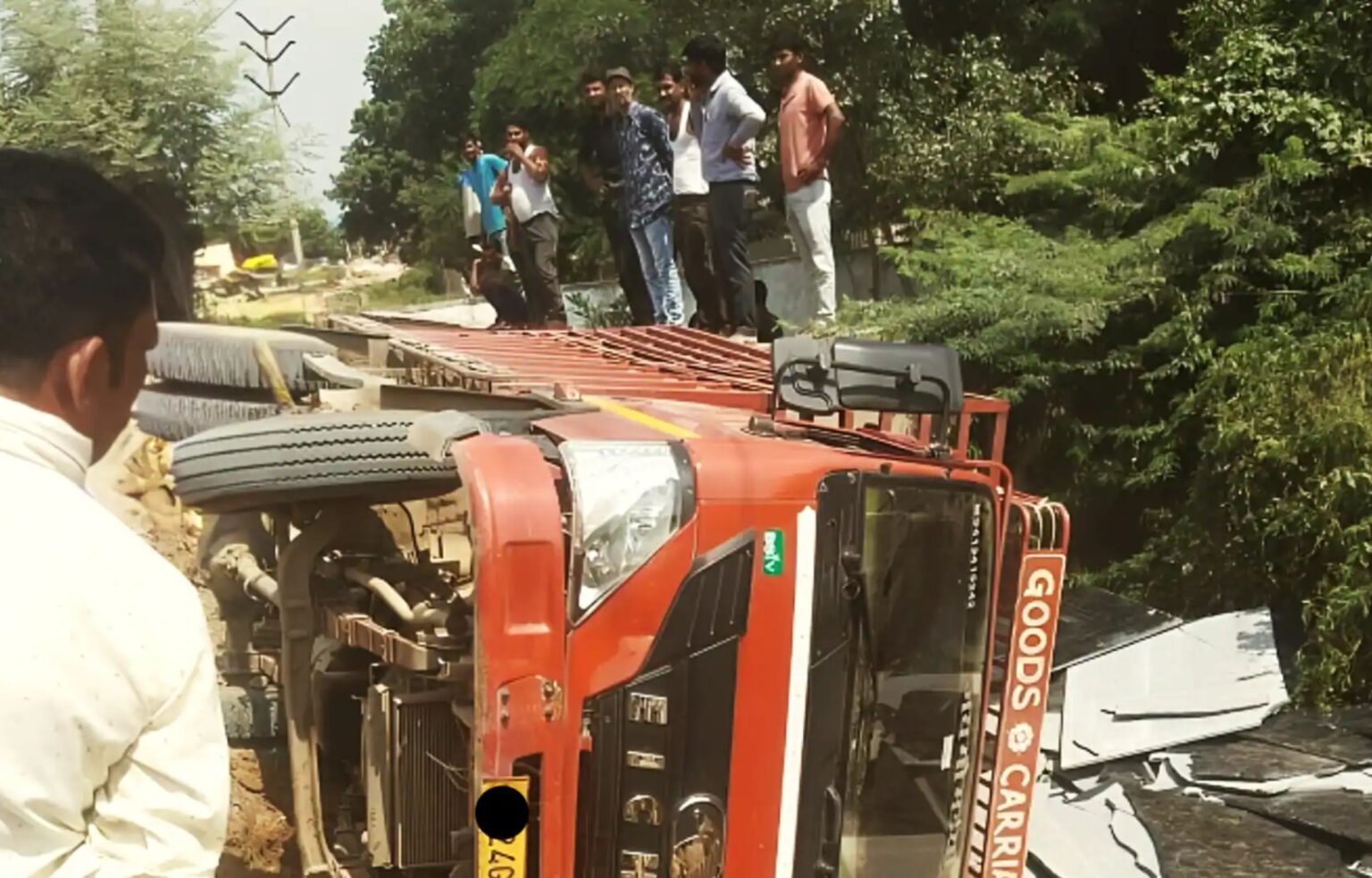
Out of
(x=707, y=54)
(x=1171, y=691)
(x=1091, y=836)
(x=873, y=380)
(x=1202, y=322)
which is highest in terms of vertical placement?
(x=707, y=54)

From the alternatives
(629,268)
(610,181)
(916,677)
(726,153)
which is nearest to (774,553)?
(916,677)

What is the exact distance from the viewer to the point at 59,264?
126 cm

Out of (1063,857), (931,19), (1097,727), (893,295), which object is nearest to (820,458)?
(1063,857)

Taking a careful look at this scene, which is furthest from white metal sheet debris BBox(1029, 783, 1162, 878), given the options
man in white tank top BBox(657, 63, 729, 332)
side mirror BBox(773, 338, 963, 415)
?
man in white tank top BBox(657, 63, 729, 332)

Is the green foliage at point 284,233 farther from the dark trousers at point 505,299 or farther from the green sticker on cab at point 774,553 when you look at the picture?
the dark trousers at point 505,299

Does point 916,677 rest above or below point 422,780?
above

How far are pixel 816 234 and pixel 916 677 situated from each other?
3.56 metres

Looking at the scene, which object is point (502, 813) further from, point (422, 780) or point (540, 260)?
point (540, 260)

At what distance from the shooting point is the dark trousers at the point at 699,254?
20.2ft

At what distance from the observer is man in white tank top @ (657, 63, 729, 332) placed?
6098mm

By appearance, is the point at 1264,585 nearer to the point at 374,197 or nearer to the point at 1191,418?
the point at 1191,418

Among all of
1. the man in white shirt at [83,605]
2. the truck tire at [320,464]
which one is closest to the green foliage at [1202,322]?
the truck tire at [320,464]

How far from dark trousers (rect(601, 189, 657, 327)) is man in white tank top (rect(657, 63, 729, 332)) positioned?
2.46 feet

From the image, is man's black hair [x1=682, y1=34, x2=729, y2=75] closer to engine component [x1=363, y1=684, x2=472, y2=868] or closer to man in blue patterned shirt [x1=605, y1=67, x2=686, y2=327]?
man in blue patterned shirt [x1=605, y1=67, x2=686, y2=327]
